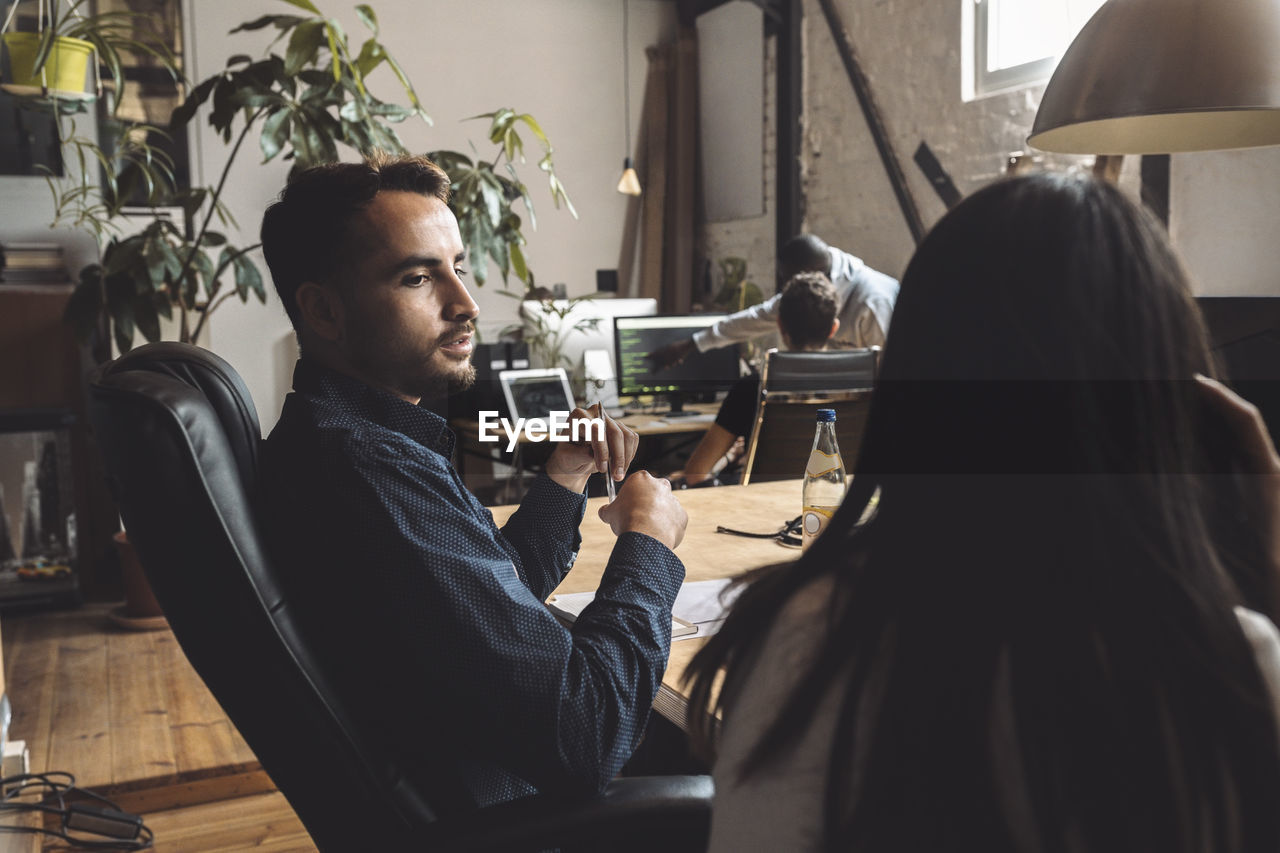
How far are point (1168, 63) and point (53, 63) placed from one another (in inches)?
120

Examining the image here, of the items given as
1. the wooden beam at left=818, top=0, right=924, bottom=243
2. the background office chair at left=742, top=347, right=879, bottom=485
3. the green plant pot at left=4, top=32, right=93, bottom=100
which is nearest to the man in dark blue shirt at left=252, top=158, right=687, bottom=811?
the background office chair at left=742, top=347, right=879, bottom=485

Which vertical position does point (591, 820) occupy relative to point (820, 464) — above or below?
below

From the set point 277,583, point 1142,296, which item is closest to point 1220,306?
point 1142,296

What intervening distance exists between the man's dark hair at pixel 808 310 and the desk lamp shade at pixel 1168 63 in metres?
1.49

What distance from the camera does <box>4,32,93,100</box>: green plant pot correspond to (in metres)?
3.05

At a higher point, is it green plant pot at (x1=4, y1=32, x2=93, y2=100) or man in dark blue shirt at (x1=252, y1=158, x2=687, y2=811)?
green plant pot at (x1=4, y1=32, x2=93, y2=100)

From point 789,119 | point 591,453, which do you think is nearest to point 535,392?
point 789,119

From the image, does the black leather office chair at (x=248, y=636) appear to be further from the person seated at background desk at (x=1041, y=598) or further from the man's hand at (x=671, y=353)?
the man's hand at (x=671, y=353)

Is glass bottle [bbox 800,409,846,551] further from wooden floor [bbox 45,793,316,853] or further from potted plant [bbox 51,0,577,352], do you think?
potted plant [bbox 51,0,577,352]

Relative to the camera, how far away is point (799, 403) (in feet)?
8.86

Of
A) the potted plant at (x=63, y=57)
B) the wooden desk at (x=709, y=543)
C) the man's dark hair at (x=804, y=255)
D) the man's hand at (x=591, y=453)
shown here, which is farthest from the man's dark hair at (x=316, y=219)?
the man's dark hair at (x=804, y=255)

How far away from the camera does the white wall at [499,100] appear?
19.0ft

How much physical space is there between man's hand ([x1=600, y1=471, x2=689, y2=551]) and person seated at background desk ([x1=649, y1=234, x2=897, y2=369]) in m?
2.99

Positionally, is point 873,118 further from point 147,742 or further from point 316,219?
point 316,219
